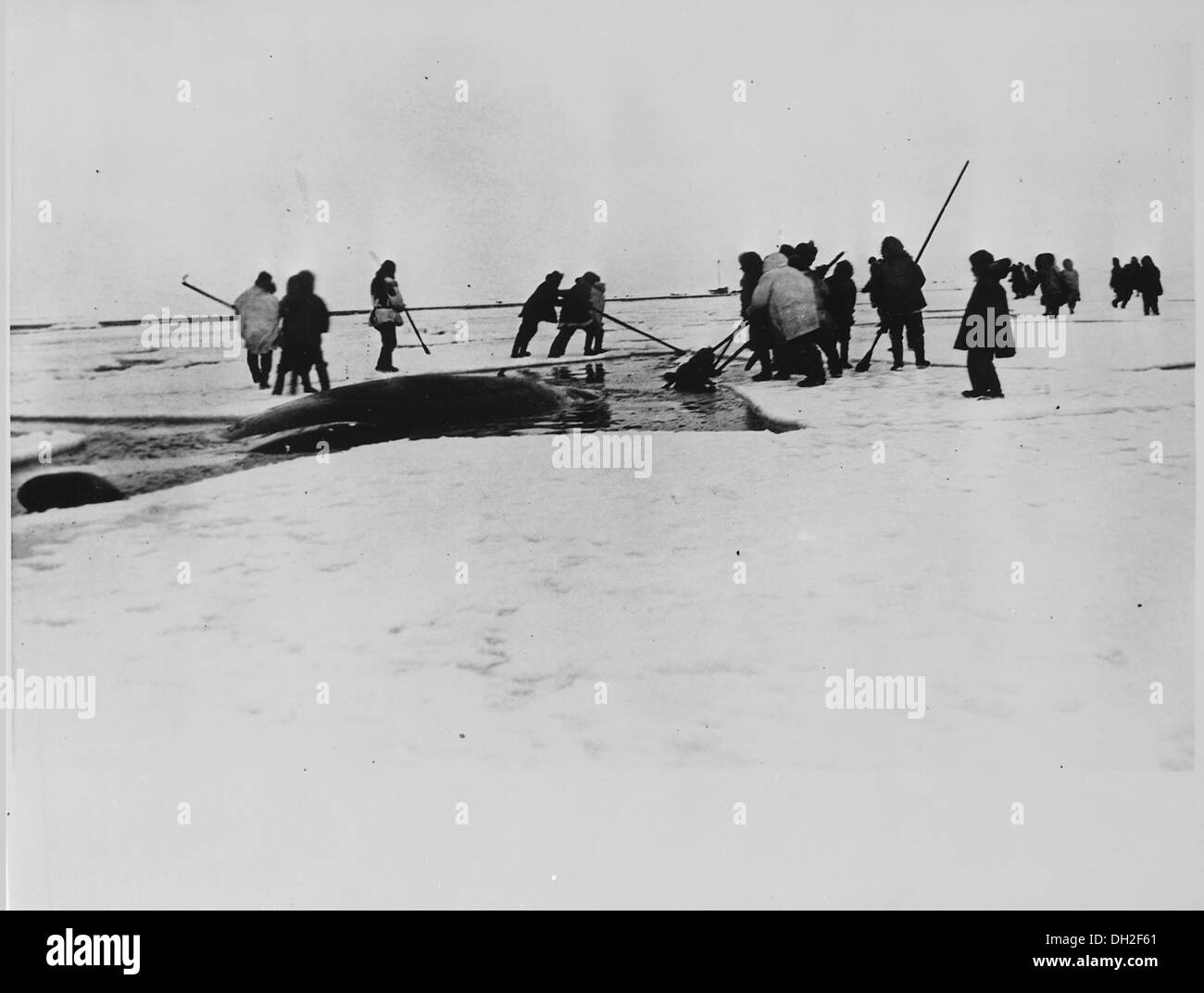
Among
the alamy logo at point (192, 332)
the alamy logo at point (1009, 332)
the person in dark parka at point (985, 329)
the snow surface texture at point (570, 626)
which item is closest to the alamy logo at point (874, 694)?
the snow surface texture at point (570, 626)

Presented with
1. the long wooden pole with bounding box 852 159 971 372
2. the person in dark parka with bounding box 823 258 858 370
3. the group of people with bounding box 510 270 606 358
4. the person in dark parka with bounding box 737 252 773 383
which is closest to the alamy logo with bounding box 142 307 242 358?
the group of people with bounding box 510 270 606 358

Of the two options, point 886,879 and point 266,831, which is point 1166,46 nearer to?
point 886,879

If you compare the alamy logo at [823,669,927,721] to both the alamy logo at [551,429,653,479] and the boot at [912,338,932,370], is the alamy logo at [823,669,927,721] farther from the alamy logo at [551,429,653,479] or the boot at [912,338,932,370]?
the boot at [912,338,932,370]

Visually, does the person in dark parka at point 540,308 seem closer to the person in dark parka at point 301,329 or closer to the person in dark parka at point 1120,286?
the person in dark parka at point 301,329

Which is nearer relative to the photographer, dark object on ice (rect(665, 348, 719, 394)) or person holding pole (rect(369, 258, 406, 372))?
person holding pole (rect(369, 258, 406, 372))

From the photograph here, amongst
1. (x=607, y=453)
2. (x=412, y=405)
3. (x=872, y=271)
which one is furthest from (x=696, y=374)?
(x=412, y=405)
